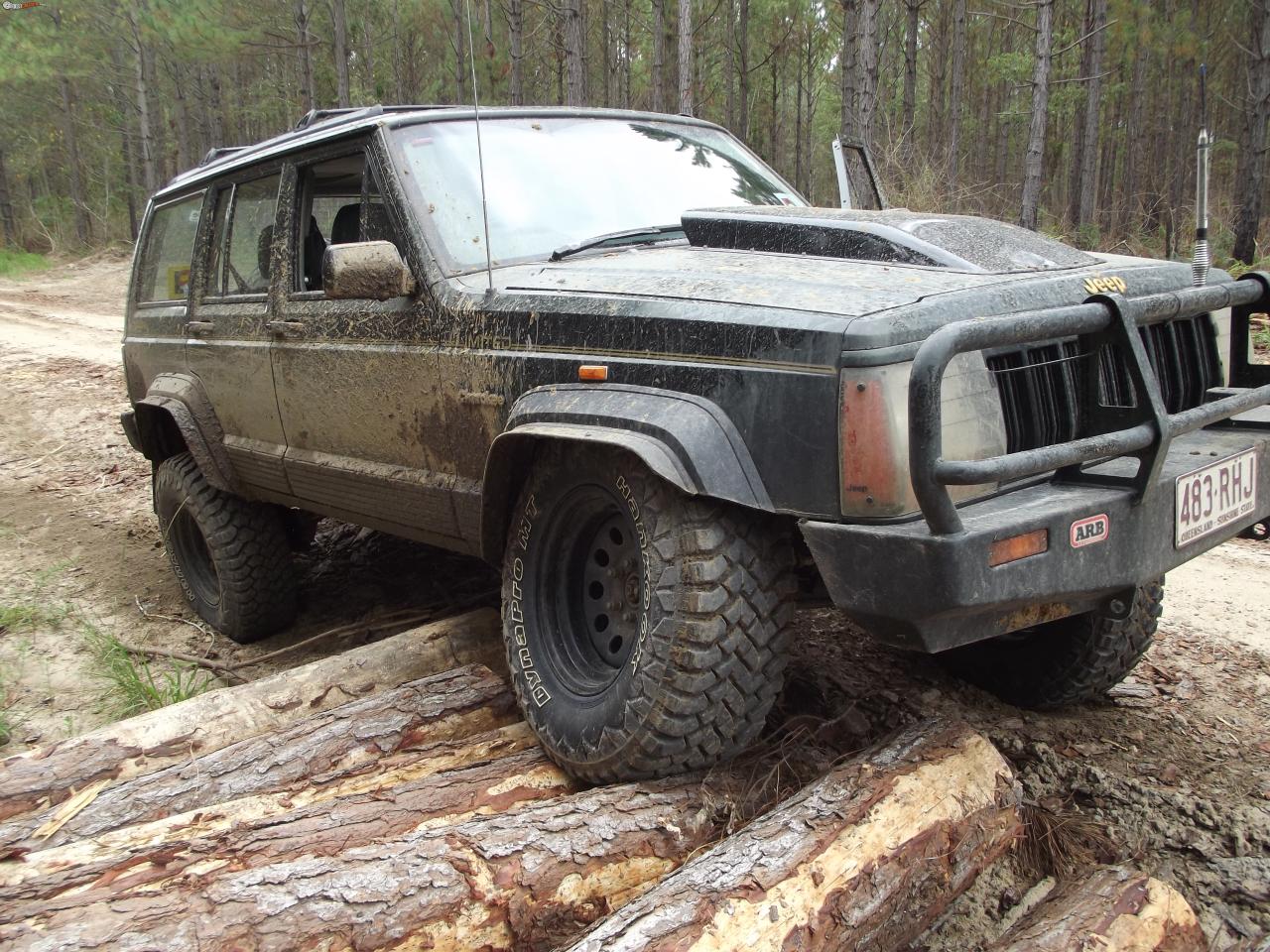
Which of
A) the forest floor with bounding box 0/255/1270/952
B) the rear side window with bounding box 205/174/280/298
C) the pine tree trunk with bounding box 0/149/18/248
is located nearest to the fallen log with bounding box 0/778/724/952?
the forest floor with bounding box 0/255/1270/952

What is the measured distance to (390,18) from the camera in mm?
25516

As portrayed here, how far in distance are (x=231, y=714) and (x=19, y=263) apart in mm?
24473

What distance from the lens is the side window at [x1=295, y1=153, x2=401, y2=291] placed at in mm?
3484

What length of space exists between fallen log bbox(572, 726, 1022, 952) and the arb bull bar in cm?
67

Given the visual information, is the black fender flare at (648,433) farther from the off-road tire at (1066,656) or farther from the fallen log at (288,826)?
the off-road tire at (1066,656)

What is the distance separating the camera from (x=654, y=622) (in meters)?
2.24

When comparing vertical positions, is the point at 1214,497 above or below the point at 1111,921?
above

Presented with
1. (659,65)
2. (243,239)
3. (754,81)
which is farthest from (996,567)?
(754,81)

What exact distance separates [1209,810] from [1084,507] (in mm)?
1011

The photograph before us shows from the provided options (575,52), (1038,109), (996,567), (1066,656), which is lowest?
(1066,656)

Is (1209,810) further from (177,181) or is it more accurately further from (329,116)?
(177,181)

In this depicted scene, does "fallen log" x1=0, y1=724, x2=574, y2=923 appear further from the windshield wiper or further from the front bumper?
the windshield wiper

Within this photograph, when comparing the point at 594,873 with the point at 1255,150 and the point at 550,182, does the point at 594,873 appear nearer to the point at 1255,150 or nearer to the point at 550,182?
the point at 550,182

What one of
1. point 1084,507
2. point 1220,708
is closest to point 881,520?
point 1084,507
